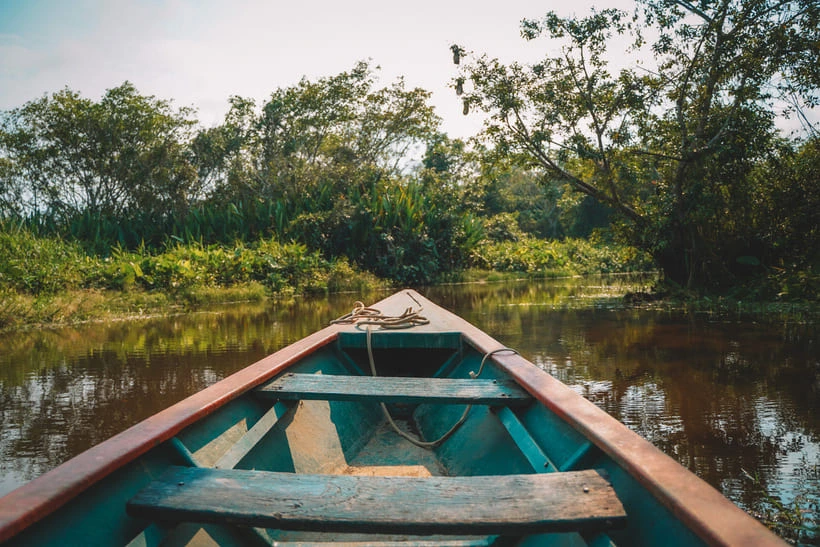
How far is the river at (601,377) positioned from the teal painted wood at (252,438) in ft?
5.02

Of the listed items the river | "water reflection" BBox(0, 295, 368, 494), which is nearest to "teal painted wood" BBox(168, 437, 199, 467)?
"water reflection" BBox(0, 295, 368, 494)

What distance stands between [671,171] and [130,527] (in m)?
9.93

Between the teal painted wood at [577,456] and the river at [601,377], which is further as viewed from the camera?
the river at [601,377]

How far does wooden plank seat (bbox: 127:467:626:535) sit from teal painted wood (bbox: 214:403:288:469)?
0.73ft

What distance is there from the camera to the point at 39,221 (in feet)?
48.9

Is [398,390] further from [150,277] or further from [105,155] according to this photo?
[105,155]

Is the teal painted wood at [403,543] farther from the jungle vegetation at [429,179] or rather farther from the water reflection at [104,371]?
the jungle vegetation at [429,179]

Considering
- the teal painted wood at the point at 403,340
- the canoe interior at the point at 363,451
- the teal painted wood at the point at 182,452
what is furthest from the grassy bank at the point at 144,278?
the teal painted wood at the point at 182,452

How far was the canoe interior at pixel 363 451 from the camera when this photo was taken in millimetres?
1276

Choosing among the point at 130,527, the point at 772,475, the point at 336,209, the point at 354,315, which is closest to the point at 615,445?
the point at 130,527

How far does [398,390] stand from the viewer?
7.50 feet

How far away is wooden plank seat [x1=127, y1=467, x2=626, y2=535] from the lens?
124cm

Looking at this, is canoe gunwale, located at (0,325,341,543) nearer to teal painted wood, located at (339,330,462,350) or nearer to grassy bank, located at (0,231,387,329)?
teal painted wood, located at (339,330,462,350)

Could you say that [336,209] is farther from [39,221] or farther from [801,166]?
[801,166]
